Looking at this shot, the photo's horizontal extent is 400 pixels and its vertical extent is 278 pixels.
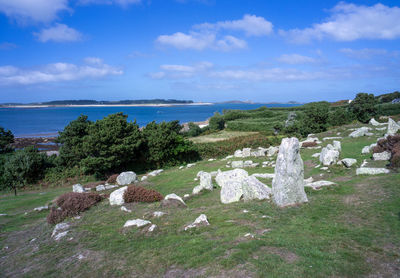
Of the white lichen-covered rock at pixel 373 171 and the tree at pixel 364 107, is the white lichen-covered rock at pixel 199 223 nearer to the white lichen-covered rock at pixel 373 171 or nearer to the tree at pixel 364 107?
the white lichen-covered rock at pixel 373 171

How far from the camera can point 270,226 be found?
9859mm

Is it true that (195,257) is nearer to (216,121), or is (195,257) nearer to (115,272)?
(115,272)

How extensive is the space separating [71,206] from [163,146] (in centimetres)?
2021

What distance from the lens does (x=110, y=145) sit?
109 ft

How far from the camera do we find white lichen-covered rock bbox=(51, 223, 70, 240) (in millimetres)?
12039

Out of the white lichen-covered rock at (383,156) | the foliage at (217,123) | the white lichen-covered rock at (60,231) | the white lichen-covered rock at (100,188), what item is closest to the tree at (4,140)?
the white lichen-covered rock at (100,188)

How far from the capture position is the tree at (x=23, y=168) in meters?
32.2

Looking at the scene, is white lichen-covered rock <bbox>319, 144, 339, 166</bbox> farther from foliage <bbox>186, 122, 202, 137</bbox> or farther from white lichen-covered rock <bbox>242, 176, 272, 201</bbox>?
foliage <bbox>186, 122, 202, 137</bbox>

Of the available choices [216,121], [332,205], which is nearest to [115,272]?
[332,205]

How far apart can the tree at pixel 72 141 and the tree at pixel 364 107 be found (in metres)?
57.7

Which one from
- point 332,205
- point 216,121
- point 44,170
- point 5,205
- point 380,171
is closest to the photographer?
point 332,205

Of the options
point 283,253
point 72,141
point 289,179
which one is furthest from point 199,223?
point 72,141

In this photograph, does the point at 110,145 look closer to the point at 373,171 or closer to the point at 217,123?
the point at 373,171

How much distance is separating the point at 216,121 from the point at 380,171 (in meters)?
72.0
